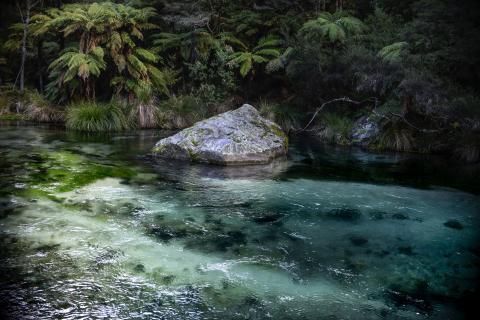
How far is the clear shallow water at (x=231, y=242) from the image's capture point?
4.11 metres

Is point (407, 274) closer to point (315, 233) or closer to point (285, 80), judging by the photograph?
point (315, 233)

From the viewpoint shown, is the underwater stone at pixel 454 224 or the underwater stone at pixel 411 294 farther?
the underwater stone at pixel 454 224

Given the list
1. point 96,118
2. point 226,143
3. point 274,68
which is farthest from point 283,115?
point 96,118

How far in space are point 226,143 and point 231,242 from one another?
5.55 meters

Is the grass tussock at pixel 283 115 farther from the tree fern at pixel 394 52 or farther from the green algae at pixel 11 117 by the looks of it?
the green algae at pixel 11 117

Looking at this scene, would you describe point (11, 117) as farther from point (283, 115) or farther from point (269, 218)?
point (269, 218)

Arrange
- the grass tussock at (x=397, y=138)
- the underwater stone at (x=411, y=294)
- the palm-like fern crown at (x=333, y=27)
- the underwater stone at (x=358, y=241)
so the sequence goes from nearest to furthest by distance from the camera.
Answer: the underwater stone at (x=411, y=294), the underwater stone at (x=358, y=241), the grass tussock at (x=397, y=138), the palm-like fern crown at (x=333, y=27)

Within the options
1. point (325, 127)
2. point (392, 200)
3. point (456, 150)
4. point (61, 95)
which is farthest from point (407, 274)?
point (61, 95)

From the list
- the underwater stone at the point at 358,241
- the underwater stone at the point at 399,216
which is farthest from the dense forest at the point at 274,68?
the underwater stone at the point at 358,241

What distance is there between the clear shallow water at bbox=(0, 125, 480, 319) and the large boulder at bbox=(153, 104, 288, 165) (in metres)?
0.75

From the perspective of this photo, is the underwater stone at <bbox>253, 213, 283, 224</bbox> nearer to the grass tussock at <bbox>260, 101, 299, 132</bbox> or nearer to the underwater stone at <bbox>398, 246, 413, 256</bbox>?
the underwater stone at <bbox>398, 246, 413, 256</bbox>

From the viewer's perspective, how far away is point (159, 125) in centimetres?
1720

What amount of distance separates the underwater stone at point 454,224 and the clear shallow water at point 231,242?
0.02m

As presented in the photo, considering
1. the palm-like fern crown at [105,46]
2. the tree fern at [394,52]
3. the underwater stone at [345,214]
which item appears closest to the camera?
the underwater stone at [345,214]
